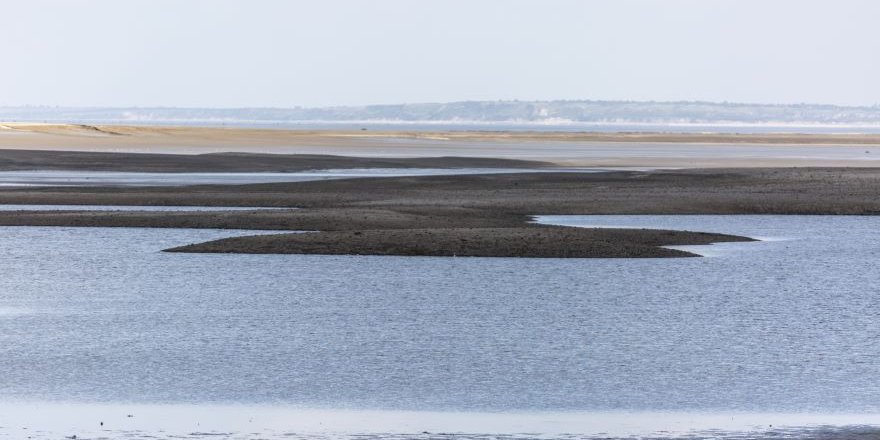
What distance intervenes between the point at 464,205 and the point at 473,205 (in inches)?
10.6

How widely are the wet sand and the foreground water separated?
162 centimetres

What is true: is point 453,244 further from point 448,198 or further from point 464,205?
point 448,198

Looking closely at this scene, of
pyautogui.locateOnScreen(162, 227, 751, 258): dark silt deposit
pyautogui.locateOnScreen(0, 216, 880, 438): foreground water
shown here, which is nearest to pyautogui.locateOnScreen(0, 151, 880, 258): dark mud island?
pyautogui.locateOnScreen(162, 227, 751, 258): dark silt deposit

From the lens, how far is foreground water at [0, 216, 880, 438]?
15648 millimetres

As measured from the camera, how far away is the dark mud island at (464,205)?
32625mm

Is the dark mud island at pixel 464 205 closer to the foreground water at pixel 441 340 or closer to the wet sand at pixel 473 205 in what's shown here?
the wet sand at pixel 473 205

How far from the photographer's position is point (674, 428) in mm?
14750

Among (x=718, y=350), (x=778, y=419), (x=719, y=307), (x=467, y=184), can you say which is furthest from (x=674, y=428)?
(x=467, y=184)

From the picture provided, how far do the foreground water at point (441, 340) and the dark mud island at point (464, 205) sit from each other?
146cm

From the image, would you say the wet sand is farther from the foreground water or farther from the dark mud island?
the foreground water

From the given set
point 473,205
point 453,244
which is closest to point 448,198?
point 473,205

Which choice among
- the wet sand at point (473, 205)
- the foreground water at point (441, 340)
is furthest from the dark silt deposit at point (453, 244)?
the foreground water at point (441, 340)

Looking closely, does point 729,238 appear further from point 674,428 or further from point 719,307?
point 674,428

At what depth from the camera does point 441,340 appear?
20312 millimetres
